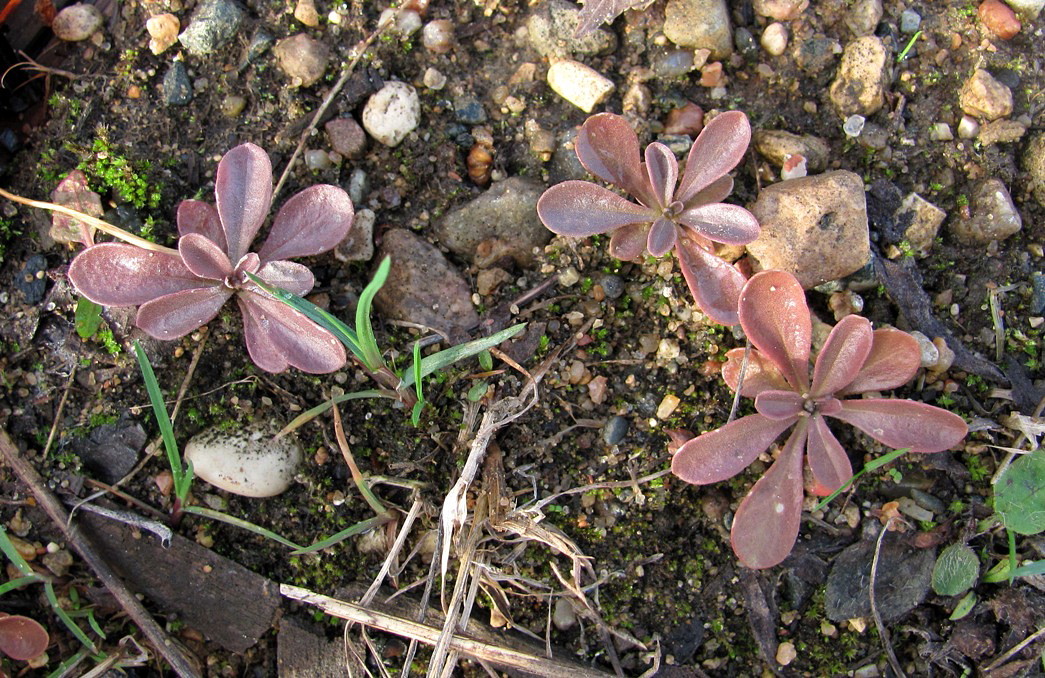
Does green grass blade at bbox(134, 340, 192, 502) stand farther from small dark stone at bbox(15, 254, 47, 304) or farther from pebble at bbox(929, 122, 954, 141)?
pebble at bbox(929, 122, 954, 141)

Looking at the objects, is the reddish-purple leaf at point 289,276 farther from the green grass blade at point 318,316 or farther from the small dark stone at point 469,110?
the small dark stone at point 469,110

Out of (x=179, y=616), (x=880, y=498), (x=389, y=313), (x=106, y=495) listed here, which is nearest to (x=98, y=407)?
(x=106, y=495)

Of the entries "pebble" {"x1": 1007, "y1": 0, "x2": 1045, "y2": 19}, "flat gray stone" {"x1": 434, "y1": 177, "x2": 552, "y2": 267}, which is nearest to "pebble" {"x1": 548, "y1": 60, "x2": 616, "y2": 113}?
"flat gray stone" {"x1": 434, "y1": 177, "x2": 552, "y2": 267}

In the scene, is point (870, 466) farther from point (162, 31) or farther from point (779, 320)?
point (162, 31)

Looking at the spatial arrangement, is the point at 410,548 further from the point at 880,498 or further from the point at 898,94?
the point at 898,94

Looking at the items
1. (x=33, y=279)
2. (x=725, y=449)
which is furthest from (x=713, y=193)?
(x=33, y=279)

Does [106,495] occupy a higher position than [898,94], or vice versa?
[898,94]

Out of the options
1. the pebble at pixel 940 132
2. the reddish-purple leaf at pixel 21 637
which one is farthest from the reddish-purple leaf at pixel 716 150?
the reddish-purple leaf at pixel 21 637
